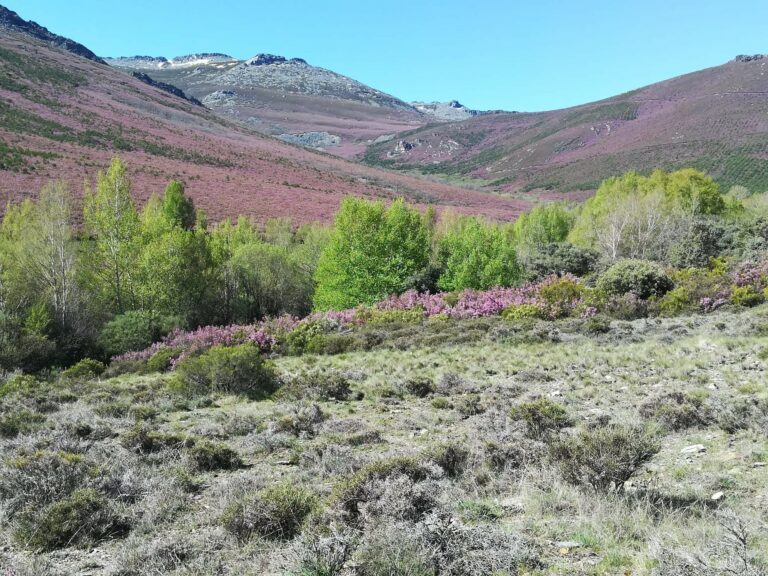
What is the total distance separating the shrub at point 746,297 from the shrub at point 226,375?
63.0 feet

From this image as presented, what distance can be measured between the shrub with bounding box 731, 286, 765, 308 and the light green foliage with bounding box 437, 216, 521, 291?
35.0 ft

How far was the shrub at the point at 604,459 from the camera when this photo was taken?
5.14 metres

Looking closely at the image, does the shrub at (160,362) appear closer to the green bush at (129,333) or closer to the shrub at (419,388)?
the green bush at (129,333)

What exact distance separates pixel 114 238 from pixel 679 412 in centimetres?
2293

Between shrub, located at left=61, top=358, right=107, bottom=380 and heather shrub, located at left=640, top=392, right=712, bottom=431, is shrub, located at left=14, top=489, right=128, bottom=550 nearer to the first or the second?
heather shrub, located at left=640, top=392, right=712, bottom=431

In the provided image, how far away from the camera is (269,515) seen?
15.7 feet

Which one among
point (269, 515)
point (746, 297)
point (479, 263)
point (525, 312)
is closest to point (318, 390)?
point (269, 515)

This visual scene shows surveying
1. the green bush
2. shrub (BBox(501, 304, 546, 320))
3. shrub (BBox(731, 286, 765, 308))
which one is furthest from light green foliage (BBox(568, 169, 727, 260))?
the green bush

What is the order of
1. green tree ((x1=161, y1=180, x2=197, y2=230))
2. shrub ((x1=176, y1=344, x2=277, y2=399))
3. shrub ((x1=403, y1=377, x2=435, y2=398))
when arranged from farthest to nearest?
green tree ((x1=161, y1=180, x2=197, y2=230)) → shrub ((x1=176, y1=344, x2=277, y2=399)) → shrub ((x1=403, y1=377, x2=435, y2=398))

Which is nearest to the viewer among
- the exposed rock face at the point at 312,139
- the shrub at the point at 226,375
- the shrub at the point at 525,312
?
the shrub at the point at 226,375

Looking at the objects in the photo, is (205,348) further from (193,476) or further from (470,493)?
(470,493)

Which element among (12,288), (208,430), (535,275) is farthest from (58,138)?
(208,430)

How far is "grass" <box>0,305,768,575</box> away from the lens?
4.04 meters

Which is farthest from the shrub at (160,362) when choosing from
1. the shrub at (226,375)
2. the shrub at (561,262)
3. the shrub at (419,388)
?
the shrub at (561,262)
